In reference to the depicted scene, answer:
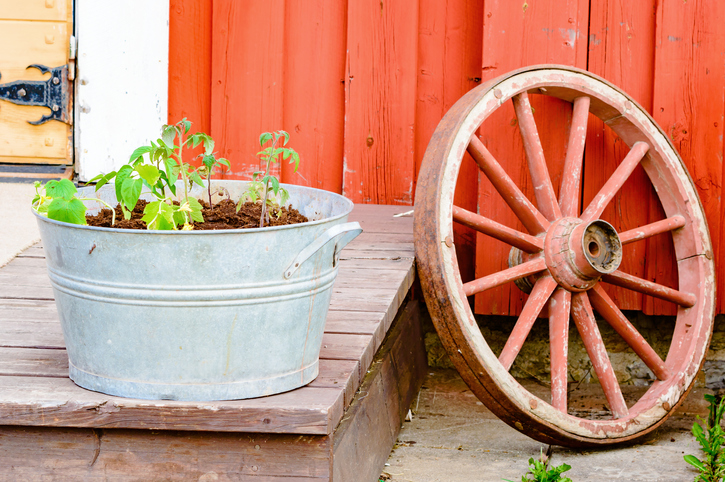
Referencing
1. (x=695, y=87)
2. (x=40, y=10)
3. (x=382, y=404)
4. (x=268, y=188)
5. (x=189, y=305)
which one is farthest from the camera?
(x=40, y=10)

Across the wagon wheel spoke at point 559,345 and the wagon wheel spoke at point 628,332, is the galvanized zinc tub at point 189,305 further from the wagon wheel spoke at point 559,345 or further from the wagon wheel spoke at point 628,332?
the wagon wheel spoke at point 628,332

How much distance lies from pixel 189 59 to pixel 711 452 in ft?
6.79

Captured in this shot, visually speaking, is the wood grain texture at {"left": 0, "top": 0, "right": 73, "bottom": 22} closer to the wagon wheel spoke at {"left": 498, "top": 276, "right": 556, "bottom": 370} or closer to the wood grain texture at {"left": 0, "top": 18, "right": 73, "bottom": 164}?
the wood grain texture at {"left": 0, "top": 18, "right": 73, "bottom": 164}

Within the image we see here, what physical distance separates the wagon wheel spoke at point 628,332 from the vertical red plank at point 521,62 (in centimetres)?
30

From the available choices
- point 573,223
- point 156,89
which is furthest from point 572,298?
A: point 156,89

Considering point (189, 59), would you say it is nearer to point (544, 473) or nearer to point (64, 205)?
point (64, 205)

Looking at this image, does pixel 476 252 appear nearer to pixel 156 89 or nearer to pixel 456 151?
pixel 456 151

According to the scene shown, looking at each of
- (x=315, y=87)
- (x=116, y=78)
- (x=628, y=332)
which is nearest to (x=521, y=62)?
(x=315, y=87)

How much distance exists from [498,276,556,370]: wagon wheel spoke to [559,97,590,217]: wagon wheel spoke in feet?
0.82

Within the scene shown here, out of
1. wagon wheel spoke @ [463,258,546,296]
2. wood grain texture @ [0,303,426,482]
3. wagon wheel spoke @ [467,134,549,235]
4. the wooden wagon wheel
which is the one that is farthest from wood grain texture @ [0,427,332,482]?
wagon wheel spoke @ [467,134,549,235]

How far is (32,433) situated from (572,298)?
143cm

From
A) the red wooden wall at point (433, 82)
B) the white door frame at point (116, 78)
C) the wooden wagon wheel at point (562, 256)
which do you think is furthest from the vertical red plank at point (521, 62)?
the white door frame at point (116, 78)

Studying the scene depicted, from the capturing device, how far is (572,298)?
2020 millimetres

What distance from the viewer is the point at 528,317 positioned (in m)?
1.88
